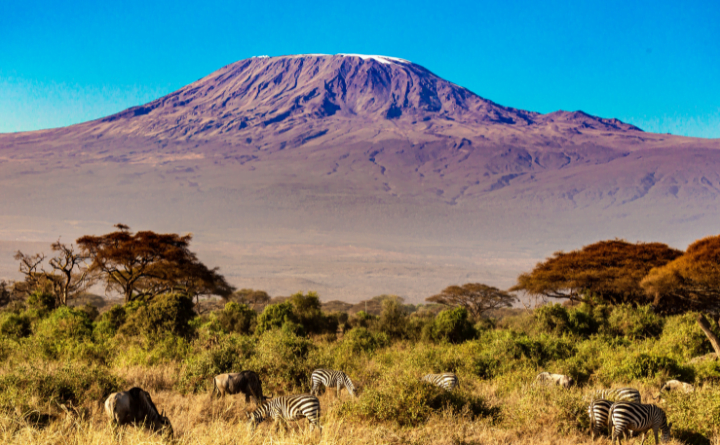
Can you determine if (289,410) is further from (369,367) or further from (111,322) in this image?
(111,322)

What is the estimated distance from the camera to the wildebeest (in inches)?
274

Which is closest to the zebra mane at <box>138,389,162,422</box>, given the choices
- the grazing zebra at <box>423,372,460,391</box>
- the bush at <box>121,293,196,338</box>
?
the grazing zebra at <box>423,372,460,391</box>

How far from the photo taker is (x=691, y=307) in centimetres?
2309

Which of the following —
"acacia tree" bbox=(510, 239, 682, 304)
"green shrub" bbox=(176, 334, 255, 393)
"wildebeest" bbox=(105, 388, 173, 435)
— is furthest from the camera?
"acacia tree" bbox=(510, 239, 682, 304)

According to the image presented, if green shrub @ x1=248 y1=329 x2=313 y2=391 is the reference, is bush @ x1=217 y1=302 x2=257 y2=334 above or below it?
below

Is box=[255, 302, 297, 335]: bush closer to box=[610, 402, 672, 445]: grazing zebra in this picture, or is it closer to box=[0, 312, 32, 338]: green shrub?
box=[0, 312, 32, 338]: green shrub

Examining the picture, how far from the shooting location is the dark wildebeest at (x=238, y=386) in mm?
9594

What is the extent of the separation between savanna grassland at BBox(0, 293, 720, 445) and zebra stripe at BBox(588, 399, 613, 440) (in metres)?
0.22

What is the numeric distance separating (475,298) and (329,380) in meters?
31.0

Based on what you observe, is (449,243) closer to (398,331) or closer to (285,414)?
(398,331)

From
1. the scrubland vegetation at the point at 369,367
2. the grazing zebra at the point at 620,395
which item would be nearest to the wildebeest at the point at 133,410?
the scrubland vegetation at the point at 369,367

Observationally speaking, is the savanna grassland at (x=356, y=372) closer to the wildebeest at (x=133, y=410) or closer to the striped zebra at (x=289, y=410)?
the striped zebra at (x=289, y=410)

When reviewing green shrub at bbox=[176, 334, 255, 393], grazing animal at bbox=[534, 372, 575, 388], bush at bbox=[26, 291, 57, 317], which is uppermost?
green shrub at bbox=[176, 334, 255, 393]

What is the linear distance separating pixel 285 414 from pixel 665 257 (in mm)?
24246
